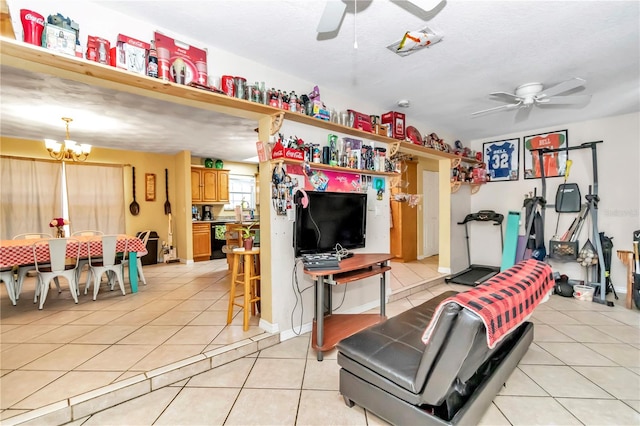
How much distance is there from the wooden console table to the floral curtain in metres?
5.65

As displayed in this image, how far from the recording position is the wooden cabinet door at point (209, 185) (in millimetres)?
6559

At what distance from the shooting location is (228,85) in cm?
230

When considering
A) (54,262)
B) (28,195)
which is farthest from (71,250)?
(28,195)

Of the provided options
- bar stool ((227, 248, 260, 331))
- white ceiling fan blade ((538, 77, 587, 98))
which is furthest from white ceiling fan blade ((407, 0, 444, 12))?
bar stool ((227, 248, 260, 331))

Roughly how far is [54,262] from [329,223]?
348cm

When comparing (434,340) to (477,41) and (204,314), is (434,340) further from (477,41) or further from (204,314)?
(204,314)

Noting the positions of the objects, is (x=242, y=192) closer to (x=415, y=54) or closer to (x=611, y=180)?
(x=415, y=54)

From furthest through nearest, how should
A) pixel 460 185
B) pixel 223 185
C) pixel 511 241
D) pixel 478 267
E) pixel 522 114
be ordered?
1. pixel 223 185
2. pixel 478 267
3. pixel 460 185
4. pixel 511 241
5. pixel 522 114

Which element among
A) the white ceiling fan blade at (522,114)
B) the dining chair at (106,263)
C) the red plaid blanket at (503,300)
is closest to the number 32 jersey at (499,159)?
the white ceiling fan blade at (522,114)

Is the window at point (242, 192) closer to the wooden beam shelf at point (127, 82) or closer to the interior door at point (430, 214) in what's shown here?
the interior door at point (430, 214)

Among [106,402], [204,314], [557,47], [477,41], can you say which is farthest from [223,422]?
[557,47]

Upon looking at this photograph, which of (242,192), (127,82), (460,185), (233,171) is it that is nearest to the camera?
(127,82)

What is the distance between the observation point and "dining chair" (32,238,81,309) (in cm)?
338

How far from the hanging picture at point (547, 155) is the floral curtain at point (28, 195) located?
860cm
